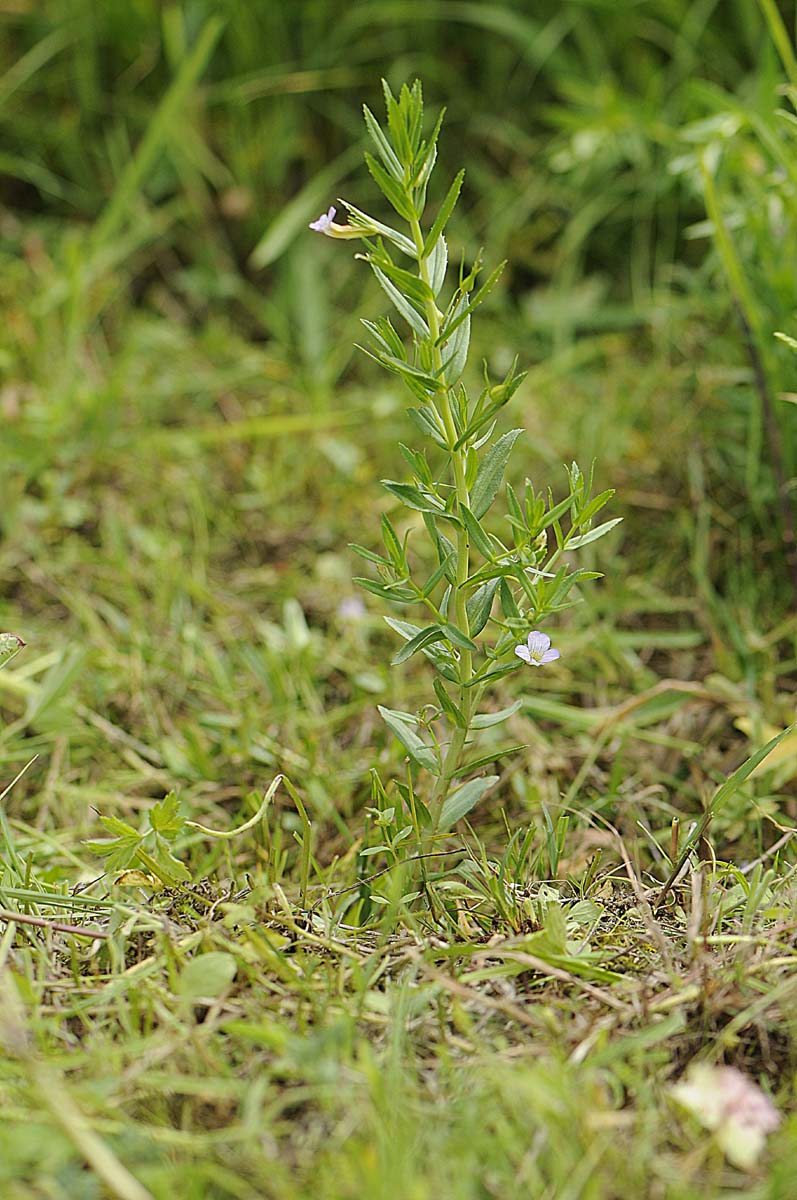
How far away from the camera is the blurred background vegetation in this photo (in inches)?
67.5

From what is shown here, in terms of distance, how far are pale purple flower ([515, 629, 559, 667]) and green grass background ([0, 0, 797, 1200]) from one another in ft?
0.65

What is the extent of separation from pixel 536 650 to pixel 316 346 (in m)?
1.41

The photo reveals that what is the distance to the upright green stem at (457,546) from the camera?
1.10 metres

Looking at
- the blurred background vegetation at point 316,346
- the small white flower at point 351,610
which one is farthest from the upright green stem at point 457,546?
the small white flower at point 351,610

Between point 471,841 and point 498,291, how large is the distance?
1.40 meters

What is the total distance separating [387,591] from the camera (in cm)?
114

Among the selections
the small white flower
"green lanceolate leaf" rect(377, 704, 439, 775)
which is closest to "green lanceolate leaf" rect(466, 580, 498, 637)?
"green lanceolate leaf" rect(377, 704, 439, 775)

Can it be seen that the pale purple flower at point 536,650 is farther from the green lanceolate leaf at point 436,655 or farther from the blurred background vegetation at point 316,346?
the blurred background vegetation at point 316,346

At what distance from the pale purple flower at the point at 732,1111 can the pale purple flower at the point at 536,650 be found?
15.8 inches

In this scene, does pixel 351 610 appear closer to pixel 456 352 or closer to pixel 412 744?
pixel 412 744

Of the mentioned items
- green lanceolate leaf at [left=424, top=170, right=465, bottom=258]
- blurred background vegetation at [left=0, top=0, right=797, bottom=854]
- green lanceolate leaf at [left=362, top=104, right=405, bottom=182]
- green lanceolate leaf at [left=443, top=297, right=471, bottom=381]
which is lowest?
blurred background vegetation at [left=0, top=0, right=797, bottom=854]

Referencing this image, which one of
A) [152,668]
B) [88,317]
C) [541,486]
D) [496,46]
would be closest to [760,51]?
[496,46]

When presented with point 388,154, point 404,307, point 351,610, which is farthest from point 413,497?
point 351,610

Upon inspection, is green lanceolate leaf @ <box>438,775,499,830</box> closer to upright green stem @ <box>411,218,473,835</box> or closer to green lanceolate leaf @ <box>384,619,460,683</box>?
upright green stem @ <box>411,218,473,835</box>
